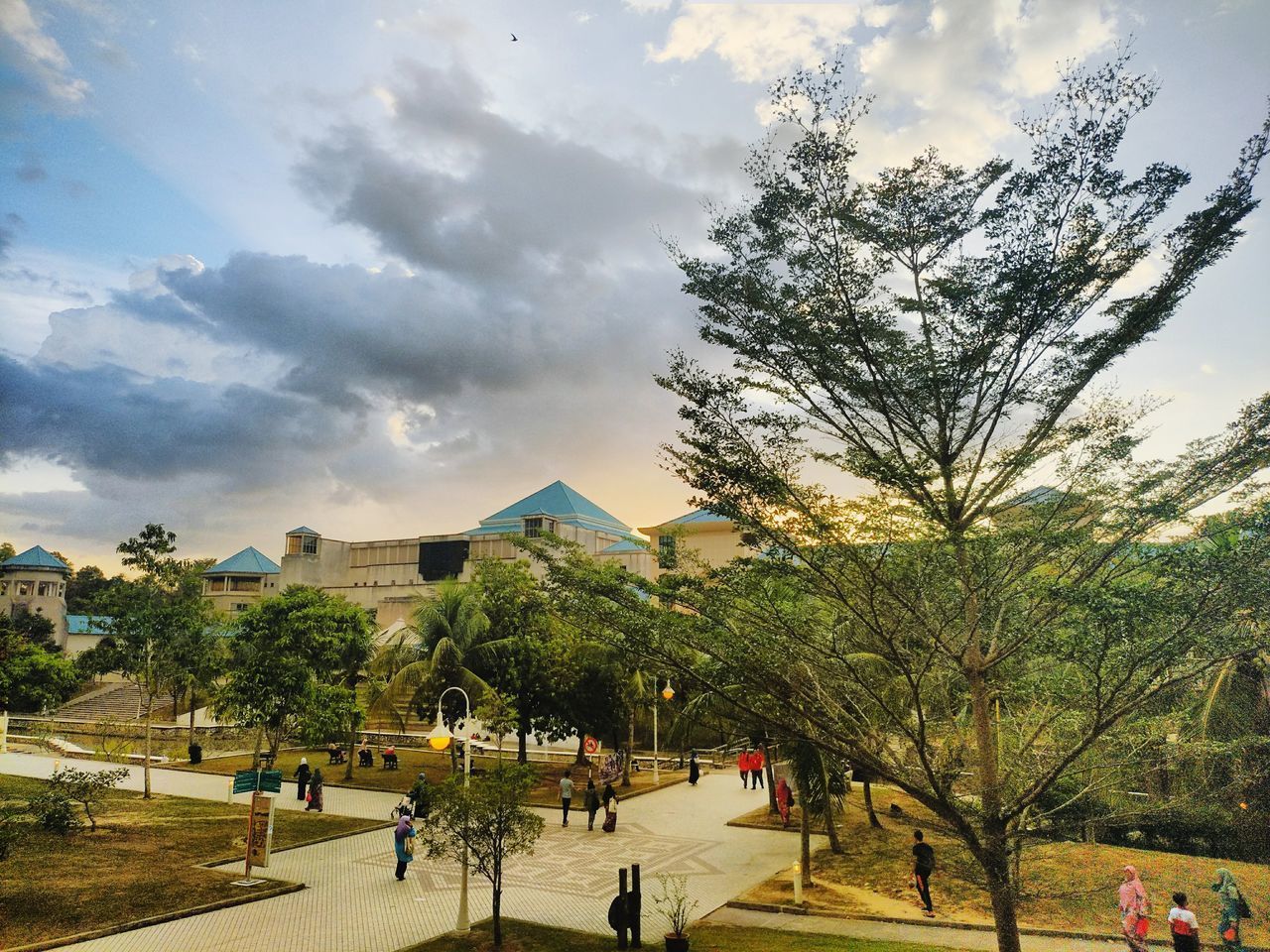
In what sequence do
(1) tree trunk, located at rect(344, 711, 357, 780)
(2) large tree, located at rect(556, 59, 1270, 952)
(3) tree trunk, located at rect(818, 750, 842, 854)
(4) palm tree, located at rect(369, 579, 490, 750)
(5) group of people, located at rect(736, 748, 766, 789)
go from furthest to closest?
(5) group of people, located at rect(736, 748, 766, 789) < (4) palm tree, located at rect(369, 579, 490, 750) < (1) tree trunk, located at rect(344, 711, 357, 780) < (3) tree trunk, located at rect(818, 750, 842, 854) < (2) large tree, located at rect(556, 59, 1270, 952)

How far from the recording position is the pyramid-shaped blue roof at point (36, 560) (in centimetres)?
6106

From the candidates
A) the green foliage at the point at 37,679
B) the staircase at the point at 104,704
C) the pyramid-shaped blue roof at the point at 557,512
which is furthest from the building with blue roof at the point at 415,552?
the green foliage at the point at 37,679

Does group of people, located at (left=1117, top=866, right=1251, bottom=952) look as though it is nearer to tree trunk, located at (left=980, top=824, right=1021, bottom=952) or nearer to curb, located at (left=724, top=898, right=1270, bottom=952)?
curb, located at (left=724, top=898, right=1270, bottom=952)

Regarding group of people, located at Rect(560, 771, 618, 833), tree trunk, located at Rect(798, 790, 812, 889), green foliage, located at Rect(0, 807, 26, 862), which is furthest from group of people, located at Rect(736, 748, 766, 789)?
green foliage, located at Rect(0, 807, 26, 862)

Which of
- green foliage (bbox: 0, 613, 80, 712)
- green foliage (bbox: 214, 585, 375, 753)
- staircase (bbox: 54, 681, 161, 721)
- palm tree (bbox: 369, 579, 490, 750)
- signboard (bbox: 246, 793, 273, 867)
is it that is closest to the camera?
signboard (bbox: 246, 793, 273, 867)

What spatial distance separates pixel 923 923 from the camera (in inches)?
556

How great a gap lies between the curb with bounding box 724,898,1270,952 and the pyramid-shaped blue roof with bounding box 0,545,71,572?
67.9 m

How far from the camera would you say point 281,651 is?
71.5 feet

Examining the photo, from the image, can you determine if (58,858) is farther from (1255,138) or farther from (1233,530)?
(1255,138)

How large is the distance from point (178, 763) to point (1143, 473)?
112ft

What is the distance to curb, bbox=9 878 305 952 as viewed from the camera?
38.9 feet

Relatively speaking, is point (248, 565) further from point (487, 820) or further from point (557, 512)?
point (487, 820)

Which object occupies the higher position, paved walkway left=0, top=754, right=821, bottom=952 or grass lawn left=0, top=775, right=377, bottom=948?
grass lawn left=0, top=775, right=377, bottom=948

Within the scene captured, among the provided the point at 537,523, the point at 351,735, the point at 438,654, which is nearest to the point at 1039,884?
the point at 438,654
